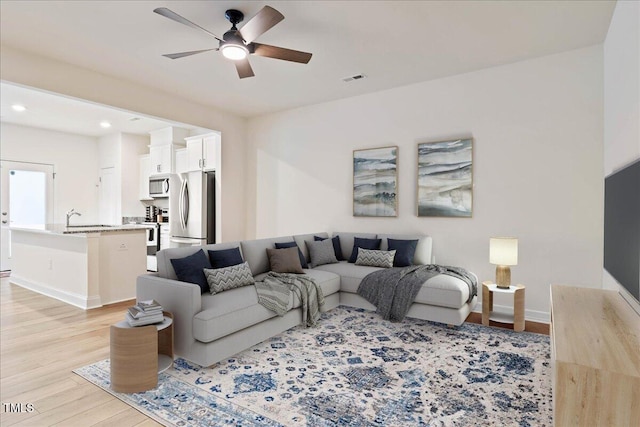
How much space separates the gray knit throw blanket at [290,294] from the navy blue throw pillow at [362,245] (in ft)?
3.24

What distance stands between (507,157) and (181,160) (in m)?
5.41

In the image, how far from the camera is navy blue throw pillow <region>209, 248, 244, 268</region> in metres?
3.41

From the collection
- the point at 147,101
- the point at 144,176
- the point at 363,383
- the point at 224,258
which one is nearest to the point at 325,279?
the point at 224,258

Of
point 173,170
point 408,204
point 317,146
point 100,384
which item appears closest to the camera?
point 100,384

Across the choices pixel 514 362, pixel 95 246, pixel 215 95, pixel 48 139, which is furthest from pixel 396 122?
pixel 48 139

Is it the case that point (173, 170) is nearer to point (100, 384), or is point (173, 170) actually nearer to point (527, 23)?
point (100, 384)

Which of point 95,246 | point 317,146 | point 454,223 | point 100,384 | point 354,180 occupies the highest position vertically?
point 317,146

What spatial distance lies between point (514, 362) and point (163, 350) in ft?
9.19

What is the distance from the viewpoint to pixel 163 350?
2.83m

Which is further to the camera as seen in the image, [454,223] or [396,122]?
[396,122]

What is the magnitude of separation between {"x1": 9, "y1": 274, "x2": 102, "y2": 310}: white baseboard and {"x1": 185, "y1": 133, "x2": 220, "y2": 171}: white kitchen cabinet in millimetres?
2683

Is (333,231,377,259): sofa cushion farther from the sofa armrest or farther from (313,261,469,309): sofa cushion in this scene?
the sofa armrest

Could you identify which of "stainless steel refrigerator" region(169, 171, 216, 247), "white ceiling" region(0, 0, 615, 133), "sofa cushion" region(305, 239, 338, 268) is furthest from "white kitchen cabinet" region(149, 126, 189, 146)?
"sofa cushion" region(305, 239, 338, 268)

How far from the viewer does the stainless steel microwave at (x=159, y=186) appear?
695cm
